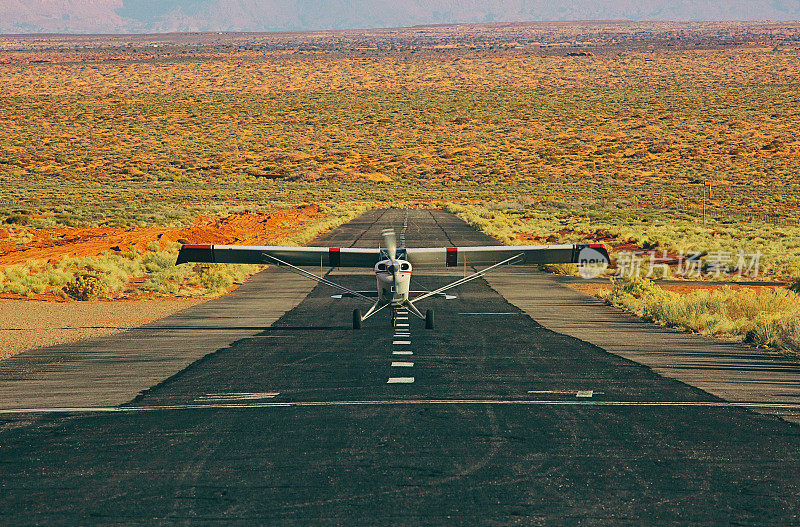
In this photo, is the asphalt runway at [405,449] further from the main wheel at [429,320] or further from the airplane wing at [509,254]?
the airplane wing at [509,254]

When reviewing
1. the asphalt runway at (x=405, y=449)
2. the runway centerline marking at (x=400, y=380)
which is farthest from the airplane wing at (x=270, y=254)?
the runway centerline marking at (x=400, y=380)

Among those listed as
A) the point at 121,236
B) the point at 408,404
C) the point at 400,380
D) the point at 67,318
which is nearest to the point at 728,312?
the point at 400,380

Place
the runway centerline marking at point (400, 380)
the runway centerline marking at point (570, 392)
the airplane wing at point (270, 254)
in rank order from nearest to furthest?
the runway centerline marking at point (570, 392) < the runway centerline marking at point (400, 380) < the airplane wing at point (270, 254)

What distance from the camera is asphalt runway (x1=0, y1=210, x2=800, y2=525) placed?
24.0 ft

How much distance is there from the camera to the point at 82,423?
10.8m

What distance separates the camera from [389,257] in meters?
20.1

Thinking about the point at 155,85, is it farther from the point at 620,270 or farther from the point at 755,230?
the point at 620,270

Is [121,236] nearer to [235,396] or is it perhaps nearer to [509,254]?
[509,254]

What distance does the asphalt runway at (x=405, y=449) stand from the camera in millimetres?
7316

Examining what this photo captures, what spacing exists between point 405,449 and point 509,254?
14.5 meters

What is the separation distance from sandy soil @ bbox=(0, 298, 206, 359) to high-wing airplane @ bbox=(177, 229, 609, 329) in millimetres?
2880

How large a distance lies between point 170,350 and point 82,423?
659cm

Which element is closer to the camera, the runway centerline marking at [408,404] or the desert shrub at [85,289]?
the runway centerline marking at [408,404]

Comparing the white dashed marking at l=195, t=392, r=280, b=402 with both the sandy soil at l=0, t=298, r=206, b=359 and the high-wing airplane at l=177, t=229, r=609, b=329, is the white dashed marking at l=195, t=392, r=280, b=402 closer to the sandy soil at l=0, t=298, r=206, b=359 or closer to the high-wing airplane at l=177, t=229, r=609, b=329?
the sandy soil at l=0, t=298, r=206, b=359
